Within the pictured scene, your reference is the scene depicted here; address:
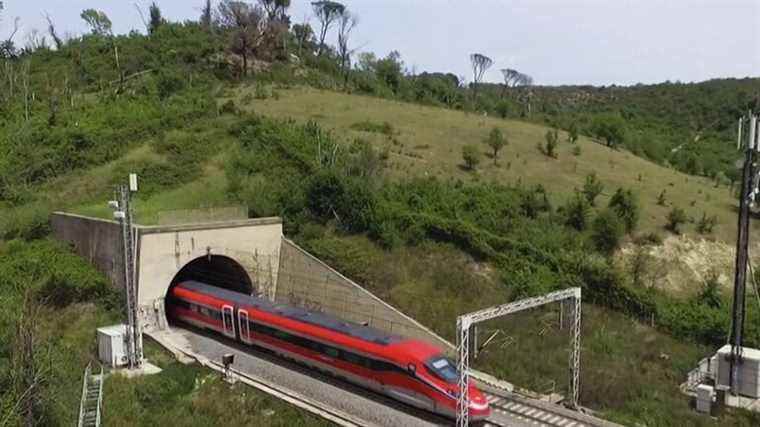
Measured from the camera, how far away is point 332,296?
3017cm

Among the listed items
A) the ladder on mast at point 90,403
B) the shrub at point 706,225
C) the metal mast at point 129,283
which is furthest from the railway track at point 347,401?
the shrub at point 706,225

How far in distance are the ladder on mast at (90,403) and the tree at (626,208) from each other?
2384 centimetres

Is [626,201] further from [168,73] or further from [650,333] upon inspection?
[168,73]

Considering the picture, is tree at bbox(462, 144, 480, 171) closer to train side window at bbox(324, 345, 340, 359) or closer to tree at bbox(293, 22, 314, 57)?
train side window at bbox(324, 345, 340, 359)

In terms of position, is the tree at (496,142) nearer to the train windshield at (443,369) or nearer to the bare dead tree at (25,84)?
the train windshield at (443,369)

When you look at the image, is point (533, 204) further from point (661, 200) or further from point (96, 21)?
point (96, 21)

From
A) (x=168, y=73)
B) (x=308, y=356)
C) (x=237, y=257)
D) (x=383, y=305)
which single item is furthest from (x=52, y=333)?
(x=168, y=73)

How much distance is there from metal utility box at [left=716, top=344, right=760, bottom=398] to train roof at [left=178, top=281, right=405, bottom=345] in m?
10.6

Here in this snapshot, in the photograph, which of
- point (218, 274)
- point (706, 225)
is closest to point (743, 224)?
point (706, 225)

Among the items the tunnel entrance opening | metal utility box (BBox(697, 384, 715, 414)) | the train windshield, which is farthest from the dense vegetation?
the train windshield

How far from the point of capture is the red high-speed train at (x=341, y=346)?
19719 mm

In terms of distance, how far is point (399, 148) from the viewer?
4578 cm

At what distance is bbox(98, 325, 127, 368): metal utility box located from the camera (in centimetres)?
2564

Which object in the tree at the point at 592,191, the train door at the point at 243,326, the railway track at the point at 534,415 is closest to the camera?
the railway track at the point at 534,415
